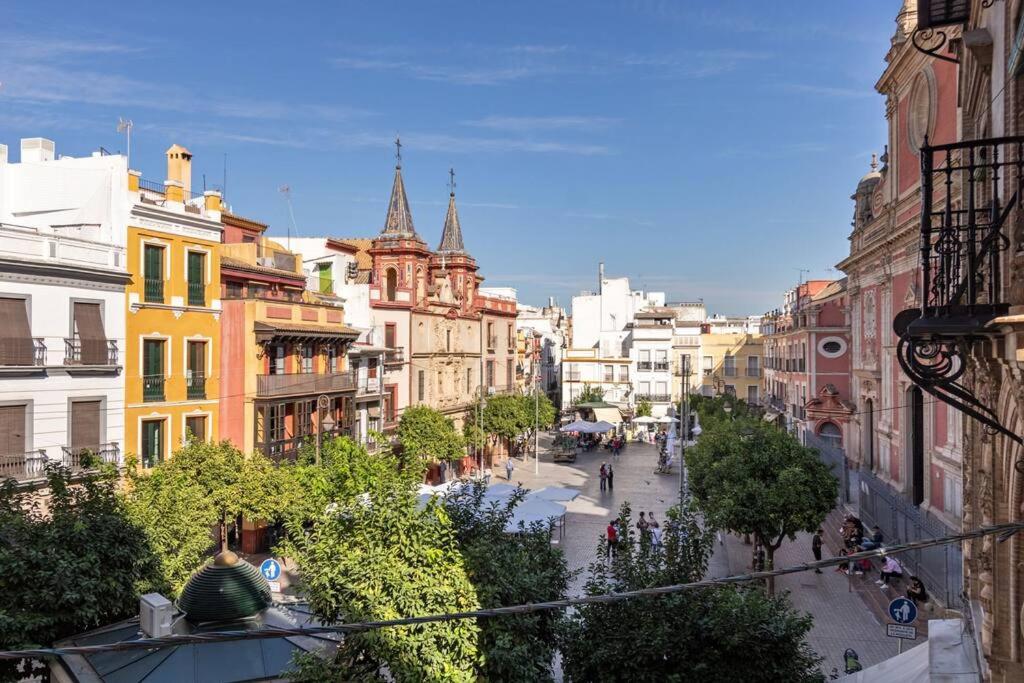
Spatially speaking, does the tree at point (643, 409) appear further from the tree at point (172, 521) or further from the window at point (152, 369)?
the tree at point (172, 521)

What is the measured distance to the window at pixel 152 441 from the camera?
21.9 meters

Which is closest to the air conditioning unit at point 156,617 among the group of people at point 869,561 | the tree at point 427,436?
the group of people at point 869,561

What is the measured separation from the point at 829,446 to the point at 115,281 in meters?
27.6

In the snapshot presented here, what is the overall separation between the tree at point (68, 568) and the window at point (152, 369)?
10.5 meters

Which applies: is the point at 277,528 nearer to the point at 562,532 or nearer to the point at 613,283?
the point at 562,532

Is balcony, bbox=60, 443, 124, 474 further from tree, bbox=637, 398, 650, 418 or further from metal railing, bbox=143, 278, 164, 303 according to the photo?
tree, bbox=637, 398, 650, 418

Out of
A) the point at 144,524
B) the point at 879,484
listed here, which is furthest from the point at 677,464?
the point at 144,524

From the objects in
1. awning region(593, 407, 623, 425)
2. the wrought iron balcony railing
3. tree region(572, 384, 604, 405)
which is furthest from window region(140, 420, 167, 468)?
tree region(572, 384, 604, 405)

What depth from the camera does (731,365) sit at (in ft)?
230

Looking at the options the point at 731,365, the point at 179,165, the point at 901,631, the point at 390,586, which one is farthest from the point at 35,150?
the point at 731,365

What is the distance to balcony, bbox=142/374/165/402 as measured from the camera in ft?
72.4

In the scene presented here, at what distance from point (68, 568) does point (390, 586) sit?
489 cm

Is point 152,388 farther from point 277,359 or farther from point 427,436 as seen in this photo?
point 427,436

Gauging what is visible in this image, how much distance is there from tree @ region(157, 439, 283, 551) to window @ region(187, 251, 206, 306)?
5.98 metres
